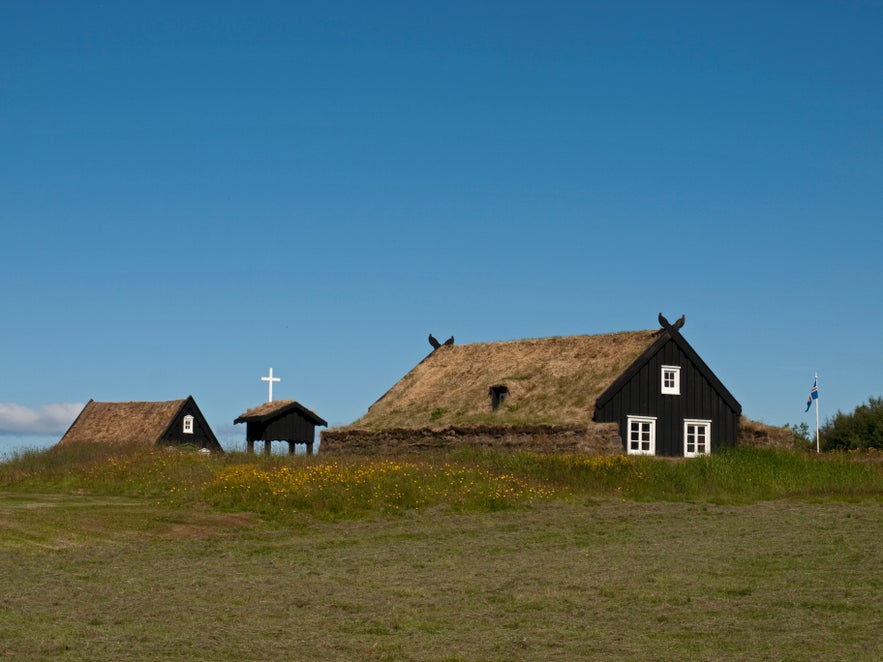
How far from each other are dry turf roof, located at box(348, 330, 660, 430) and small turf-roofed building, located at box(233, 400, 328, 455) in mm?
10894

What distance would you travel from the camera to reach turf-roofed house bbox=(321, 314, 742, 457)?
1731 inches

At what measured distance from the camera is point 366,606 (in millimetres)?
15648

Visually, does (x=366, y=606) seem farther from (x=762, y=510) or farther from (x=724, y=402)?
(x=724, y=402)

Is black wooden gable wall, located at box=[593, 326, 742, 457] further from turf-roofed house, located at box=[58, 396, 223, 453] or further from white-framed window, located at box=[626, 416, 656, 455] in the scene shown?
turf-roofed house, located at box=[58, 396, 223, 453]

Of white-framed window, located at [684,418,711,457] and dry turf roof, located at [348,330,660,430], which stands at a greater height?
dry turf roof, located at [348,330,660,430]

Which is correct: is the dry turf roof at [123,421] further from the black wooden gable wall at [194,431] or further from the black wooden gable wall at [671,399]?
the black wooden gable wall at [671,399]

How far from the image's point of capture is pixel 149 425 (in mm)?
70438

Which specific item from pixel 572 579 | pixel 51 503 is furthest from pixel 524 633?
pixel 51 503

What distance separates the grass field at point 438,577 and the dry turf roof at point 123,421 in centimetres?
3542

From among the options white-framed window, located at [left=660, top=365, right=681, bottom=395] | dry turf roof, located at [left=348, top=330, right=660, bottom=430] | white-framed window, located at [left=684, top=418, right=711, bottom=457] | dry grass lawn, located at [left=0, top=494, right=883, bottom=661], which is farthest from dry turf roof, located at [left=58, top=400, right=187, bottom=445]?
dry grass lawn, located at [left=0, top=494, right=883, bottom=661]

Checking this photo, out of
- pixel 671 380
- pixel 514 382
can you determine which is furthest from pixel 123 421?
pixel 671 380

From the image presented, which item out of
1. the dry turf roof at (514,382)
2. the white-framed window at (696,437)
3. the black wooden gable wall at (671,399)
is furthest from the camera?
the white-framed window at (696,437)

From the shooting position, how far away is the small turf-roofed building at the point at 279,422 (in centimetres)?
6425

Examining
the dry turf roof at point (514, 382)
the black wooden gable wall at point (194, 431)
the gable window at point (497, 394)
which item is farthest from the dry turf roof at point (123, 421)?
the gable window at point (497, 394)
